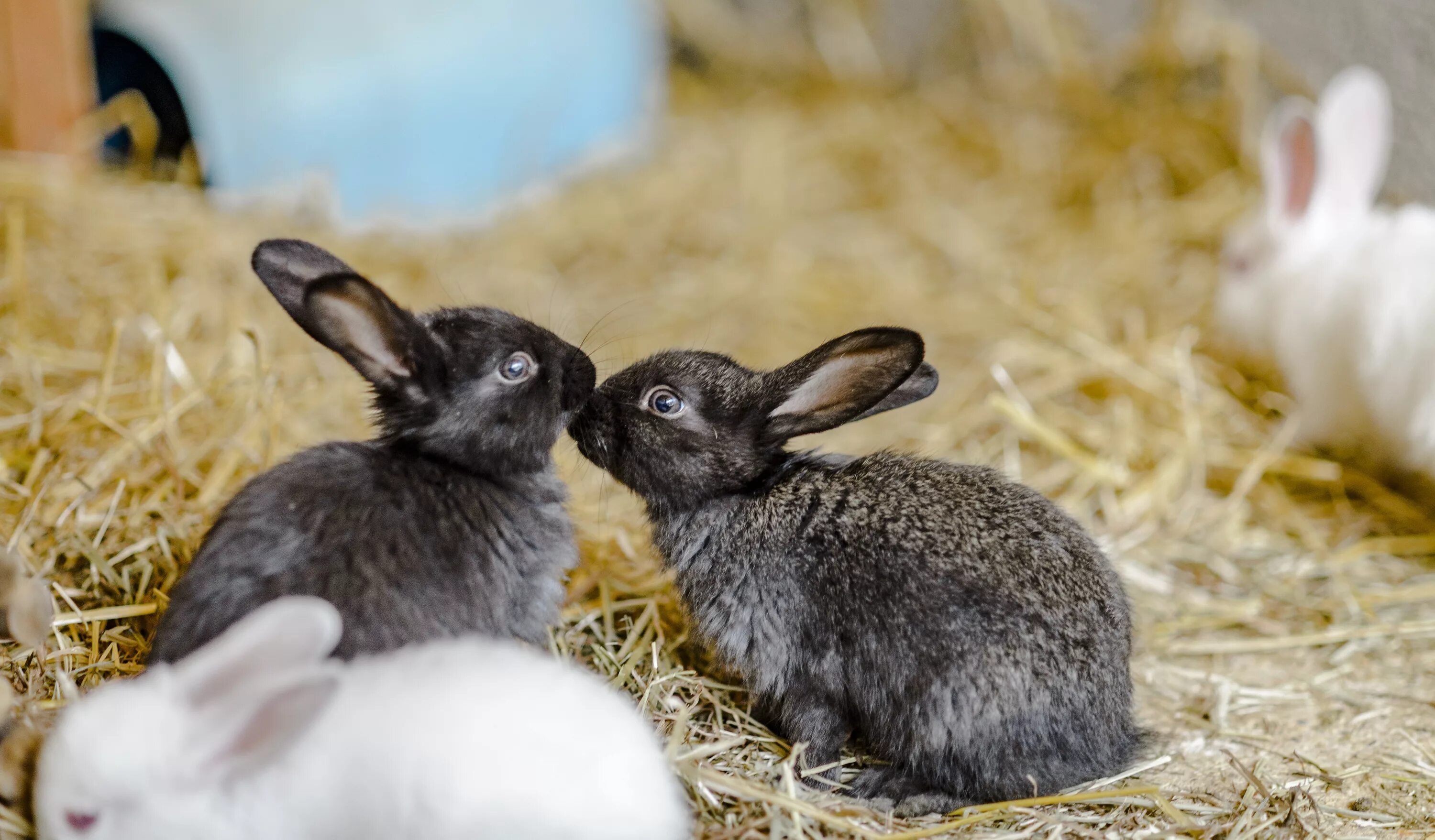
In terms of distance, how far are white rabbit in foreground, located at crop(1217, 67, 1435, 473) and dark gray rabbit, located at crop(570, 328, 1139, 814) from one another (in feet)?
7.13

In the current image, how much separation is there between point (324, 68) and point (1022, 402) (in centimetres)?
371

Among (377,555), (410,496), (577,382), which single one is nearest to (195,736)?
(377,555)

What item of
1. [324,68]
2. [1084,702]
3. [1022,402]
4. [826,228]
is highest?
[324,68]

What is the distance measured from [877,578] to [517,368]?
3.13ft

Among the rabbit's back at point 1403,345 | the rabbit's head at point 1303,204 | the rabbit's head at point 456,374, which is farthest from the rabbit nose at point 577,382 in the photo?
the rabbit's head at point 1303,204

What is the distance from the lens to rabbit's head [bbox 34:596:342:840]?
2.04 metres

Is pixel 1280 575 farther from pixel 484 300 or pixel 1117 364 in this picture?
pixel 484 300

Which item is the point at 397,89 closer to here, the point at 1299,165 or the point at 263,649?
the point at 1299,165

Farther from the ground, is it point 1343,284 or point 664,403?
point 1343,284

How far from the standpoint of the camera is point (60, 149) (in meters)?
5.38

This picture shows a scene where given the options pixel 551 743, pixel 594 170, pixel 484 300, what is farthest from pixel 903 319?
pixel 551 743

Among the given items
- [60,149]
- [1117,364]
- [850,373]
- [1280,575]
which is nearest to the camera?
[850,373]

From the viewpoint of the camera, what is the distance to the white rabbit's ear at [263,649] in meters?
2.04

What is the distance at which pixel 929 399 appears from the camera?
4.78 metres
